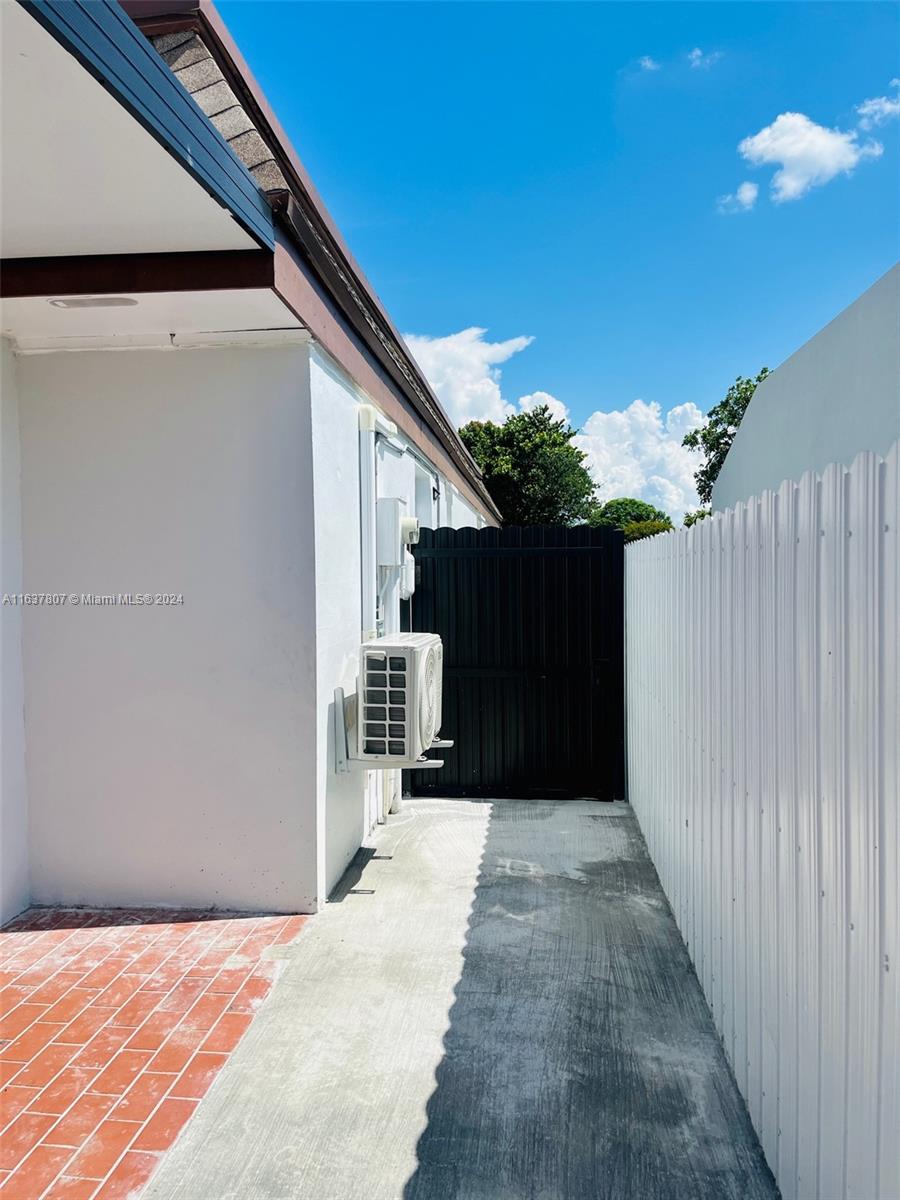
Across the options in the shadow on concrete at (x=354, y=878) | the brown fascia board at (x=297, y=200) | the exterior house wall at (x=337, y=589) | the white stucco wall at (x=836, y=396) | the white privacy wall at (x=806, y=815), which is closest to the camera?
the white privacy wall at (x=806, y=815)

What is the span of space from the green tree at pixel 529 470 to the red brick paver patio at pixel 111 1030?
1273 inches

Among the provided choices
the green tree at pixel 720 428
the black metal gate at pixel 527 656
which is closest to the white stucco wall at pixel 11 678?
the black metal gate at pixel 527 656

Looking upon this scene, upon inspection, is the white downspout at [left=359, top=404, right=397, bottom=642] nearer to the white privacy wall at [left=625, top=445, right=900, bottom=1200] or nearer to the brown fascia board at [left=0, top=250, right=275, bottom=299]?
the brown fascia board at [left=0, top=250, right=275, bottom=299]

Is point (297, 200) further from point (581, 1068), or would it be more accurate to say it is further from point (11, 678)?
point (581, 1068)

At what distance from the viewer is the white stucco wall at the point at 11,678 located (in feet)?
12.4

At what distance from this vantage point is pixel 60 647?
3939 mm

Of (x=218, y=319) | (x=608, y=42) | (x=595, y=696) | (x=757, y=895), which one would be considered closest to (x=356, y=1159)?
(x=757, y=895)

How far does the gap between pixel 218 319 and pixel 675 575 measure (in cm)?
243

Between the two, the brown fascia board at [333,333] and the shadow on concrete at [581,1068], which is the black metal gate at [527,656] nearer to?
the brown fascia board at [333,333]

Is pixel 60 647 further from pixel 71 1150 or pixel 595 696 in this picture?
pixel 595 696

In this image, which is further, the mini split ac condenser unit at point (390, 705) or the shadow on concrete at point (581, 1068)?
the mini split ac condenser unit at point (390, 705)

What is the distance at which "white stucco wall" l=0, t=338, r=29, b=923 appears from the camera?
3785 millimetres

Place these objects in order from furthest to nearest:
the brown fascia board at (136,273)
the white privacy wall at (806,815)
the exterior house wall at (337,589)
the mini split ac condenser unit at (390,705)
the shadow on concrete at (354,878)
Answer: the mini split ac condenser unit at (390,705) < the shadow on concrete at (354,878) < the exterior house wall at (337,589) < the brown fascia board at (136,273) < the white privacy wall at (806,815)

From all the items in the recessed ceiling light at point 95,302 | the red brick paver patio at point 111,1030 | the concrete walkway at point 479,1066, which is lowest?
the red brick paver patio at point 111,1030
